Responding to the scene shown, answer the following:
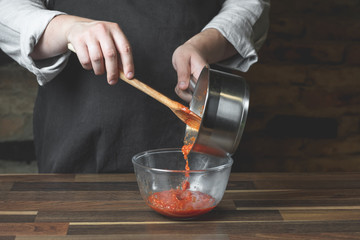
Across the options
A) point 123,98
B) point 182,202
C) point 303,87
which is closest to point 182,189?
point 182,202

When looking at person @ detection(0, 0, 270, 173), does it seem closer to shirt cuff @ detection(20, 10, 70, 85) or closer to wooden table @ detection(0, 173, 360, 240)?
shirt cuff @ detection(20, 10, 70, 85)

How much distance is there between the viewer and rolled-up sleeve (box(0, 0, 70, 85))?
0.95 meters

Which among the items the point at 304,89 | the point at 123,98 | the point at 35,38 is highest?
the point at 35,38

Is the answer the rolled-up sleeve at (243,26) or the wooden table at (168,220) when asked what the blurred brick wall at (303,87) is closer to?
the rolled-up sleeve at (243,26)

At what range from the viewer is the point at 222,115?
0.68 m

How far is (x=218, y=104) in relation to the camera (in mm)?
682

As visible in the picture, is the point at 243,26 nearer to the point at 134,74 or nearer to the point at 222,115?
the point at 134,74

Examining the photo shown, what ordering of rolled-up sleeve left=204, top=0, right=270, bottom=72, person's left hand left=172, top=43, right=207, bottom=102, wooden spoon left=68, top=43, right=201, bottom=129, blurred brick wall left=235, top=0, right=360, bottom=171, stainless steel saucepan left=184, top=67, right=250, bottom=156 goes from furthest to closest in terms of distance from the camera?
blurred brick wall left=235, top=0, right=360, bottom=171 → rolled-up sleeve left=204, top=0, right=270, bottom=72 → person's left hand left=172, top=43, right=207, bottom=102 → wooden spoon left=68, top=43, right=201, bottom=129 → stainless steel saucepan left=184, top=67, right=250, bottom=156

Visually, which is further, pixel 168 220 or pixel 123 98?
pixel 123 98

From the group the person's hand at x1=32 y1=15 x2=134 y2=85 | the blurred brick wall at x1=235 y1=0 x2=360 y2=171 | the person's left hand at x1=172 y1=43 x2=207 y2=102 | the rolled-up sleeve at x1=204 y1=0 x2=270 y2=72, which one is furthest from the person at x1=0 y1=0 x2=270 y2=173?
the blurred brick wall at x1=235 y1=0 x2=360 y2=171

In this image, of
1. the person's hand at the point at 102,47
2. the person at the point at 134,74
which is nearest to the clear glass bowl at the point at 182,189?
the person's hand at the point at 102,47

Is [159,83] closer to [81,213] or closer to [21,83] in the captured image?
[81,213]

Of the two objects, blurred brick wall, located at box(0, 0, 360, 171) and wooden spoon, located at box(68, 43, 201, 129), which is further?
blurred brick wall, located at box(0, 0, 360, 171)

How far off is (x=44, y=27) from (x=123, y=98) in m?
0.26
